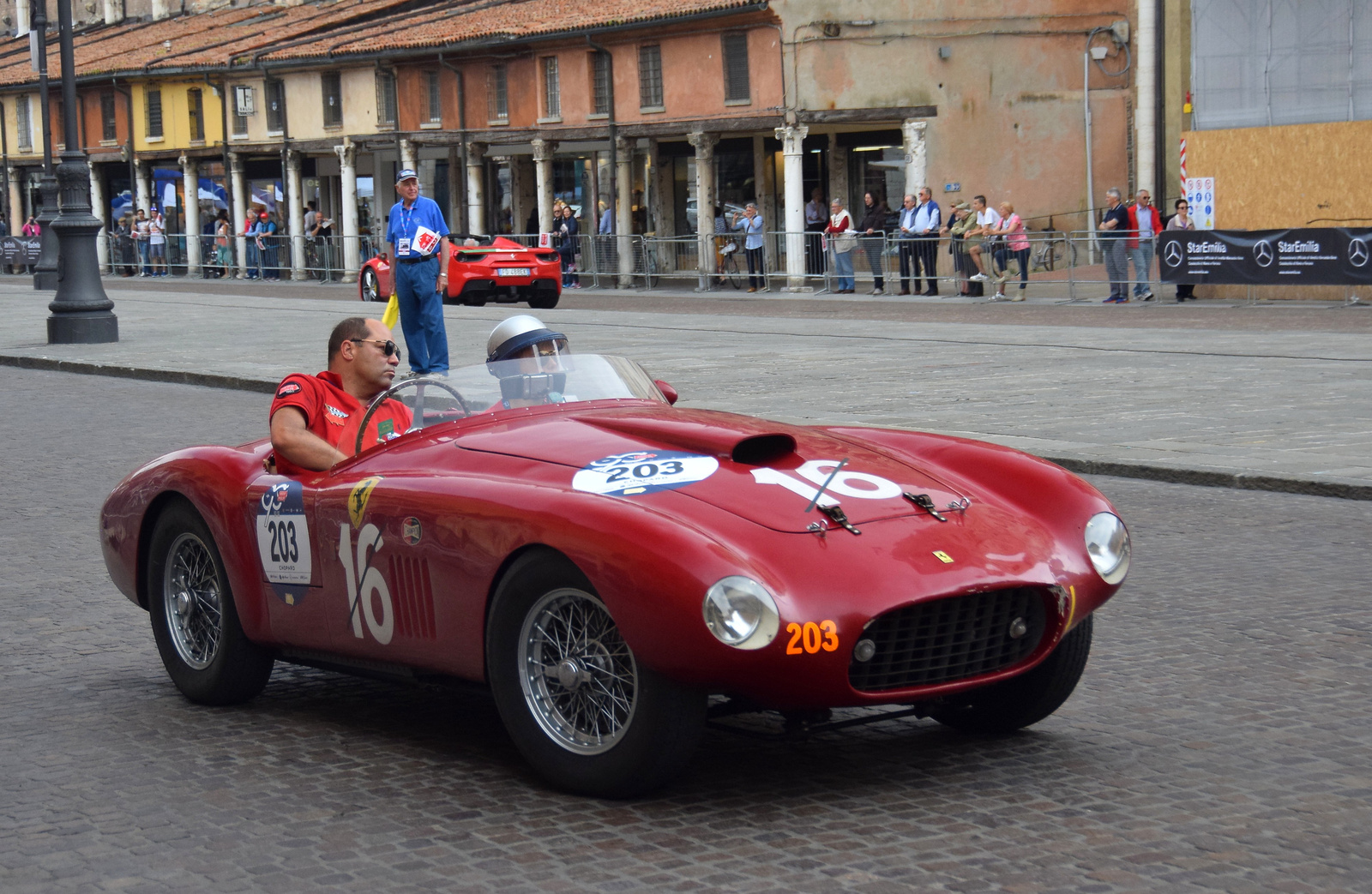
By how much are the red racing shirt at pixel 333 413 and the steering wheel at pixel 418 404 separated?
0.05 ft

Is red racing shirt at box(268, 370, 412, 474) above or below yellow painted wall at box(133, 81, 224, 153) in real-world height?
below

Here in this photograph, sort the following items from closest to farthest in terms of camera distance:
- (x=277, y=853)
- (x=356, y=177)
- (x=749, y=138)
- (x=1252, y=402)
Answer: (x=277, y=853), (x=1252, y=402), (x=749, y=138), (x=356, y=177)

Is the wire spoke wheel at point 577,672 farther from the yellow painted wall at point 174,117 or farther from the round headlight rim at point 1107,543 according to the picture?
the yellow painted wall at point 174,117

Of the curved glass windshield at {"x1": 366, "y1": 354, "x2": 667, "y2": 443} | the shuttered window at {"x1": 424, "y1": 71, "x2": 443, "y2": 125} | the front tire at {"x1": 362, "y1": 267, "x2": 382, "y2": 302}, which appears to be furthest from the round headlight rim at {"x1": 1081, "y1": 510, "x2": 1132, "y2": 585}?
the shuttered window at {"x1": 424, "y1": 71, "x2": 443, "y2": 125}

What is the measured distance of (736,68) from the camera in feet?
131

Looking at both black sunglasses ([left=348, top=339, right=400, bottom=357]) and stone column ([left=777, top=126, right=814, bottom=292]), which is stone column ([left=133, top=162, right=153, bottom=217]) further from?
black sunglasses ([left=348, top=339, right=400, bottom=357])

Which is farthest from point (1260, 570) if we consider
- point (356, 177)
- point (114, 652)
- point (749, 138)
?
point (356, 177)

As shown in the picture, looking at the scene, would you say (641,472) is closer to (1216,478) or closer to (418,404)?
(418,404)

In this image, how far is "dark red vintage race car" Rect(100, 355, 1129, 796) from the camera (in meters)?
4.30

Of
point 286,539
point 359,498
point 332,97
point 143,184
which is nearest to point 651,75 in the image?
point 332,97

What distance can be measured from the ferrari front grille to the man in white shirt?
25142 millimetres

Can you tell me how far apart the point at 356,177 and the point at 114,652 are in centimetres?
4796

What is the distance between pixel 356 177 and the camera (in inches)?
2094

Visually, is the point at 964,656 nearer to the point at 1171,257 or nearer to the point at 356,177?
the point at 1171,257
